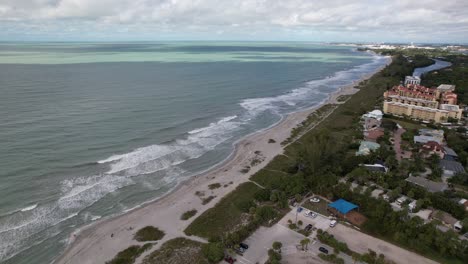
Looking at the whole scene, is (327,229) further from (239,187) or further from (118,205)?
(118,205)

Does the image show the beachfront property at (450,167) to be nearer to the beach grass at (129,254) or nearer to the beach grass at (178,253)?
the beach grass at (178,253)

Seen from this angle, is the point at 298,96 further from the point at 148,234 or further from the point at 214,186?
the point at 148,234

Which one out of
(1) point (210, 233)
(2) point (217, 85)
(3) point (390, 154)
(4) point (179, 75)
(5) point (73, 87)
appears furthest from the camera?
(4) point (179, 75)

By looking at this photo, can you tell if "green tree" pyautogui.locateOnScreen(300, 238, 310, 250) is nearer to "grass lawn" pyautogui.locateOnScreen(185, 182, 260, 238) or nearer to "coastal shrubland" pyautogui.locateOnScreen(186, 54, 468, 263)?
"coastal shrubland" pyautogui.locateOnScreen(186, 54, 468, 263)

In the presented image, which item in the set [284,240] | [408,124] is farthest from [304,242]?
[408,124]

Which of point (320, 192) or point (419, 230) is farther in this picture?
point (320, 192)

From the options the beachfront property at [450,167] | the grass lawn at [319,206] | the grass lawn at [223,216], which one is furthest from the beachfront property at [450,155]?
the grass lawn at [223,216]

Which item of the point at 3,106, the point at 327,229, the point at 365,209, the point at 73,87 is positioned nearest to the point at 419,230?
the point at 365,209
